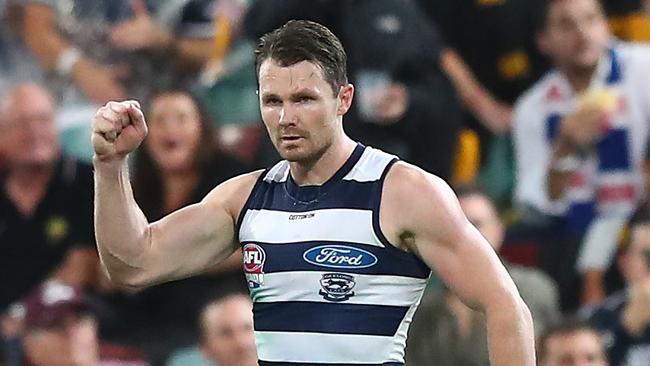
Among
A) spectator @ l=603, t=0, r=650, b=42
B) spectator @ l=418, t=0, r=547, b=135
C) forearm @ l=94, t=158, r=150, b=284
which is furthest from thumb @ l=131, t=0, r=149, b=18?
forearm @ l=94, t=158, r=150, b=284

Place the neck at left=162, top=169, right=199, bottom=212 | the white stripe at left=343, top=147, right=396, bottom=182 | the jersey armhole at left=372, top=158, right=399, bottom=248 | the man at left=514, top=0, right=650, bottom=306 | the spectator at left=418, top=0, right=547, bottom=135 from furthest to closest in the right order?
the spectator at left=418, top=0, right=547, bottom=135
the man at left=514, top=0, right=650, bottom=306
the neck at left=162, top=169, right=199, bottom=212
the white stripe at left=343, top=147, right=396, bottom=182
the jersey armhole at left=372, top=158, right=399, bottom=248

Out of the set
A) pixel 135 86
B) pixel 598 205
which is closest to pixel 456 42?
pixel 598 205

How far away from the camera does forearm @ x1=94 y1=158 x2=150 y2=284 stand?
4426mm

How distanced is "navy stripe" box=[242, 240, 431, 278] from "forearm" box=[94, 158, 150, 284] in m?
0.39

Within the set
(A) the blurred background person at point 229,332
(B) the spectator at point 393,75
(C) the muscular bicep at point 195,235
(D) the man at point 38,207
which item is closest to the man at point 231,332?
(A) the blurred background person at point 229,332

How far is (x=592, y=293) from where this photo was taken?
25.3 feet

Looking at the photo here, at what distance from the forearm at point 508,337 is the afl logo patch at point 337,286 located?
1.28ft

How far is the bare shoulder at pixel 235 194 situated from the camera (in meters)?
4.59

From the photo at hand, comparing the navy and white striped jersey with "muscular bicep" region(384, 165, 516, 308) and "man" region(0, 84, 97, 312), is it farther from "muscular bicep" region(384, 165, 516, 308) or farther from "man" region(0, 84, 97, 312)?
"man" region(0, 84, 97, 312)

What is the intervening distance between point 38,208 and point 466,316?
2.18m

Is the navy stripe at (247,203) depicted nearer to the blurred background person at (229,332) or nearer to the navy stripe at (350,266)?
the navy stripe at (350,266)

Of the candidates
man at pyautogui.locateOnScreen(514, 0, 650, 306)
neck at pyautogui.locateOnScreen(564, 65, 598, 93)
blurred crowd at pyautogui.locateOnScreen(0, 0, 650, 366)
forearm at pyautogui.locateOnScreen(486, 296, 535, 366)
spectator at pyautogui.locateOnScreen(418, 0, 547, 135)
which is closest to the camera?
forearm at pyautogui.locateOnScreen(486, 296, 535, 366)

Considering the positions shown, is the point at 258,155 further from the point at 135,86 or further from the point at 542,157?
the point at 542,157

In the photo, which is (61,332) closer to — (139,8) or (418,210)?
(139,8)
